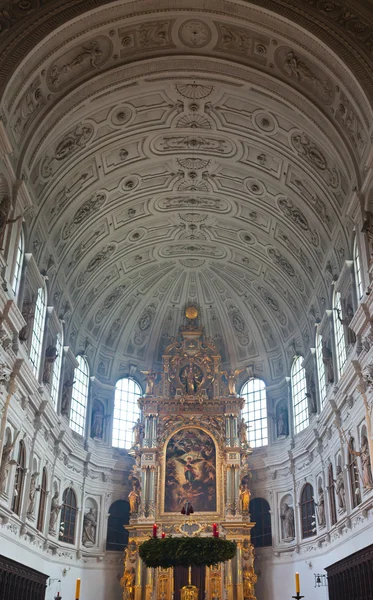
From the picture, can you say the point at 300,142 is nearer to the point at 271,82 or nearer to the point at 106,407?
the point at 271,82

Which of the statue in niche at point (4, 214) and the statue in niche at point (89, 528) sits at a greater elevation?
the statue in niche at point (4, 214)

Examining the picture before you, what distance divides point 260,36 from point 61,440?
708 inches

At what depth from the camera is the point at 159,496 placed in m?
29.6

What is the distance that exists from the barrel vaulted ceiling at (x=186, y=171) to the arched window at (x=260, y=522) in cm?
661

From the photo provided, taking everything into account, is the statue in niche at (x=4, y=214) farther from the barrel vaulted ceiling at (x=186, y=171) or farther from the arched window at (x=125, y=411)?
the arched window at (x=125, y=411)

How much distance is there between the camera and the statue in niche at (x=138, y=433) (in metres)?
31.0

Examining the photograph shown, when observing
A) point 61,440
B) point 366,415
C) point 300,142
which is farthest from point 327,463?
point 300,142

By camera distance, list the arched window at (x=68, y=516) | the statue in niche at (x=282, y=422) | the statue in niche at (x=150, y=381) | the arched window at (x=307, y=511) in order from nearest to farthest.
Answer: the arched window at (x=307, y=511), the arched window at (x=68, y=516), the statue in niche at (x=282, y=422), the statue in niche at (x=150, y=381)

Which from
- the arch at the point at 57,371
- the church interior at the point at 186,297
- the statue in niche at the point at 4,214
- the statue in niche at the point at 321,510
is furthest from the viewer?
the arch at the point at 57,371

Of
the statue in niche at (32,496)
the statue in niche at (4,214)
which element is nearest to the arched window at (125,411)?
the statue in niche at (32,496)

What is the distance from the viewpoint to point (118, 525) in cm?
3119

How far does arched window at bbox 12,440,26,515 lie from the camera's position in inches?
835

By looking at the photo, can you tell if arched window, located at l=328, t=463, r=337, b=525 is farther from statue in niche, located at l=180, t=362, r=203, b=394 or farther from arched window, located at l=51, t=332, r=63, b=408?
arched window, located at l=51, t=332, r=63, b=408

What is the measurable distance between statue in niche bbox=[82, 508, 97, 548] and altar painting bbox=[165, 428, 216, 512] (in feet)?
12.2
